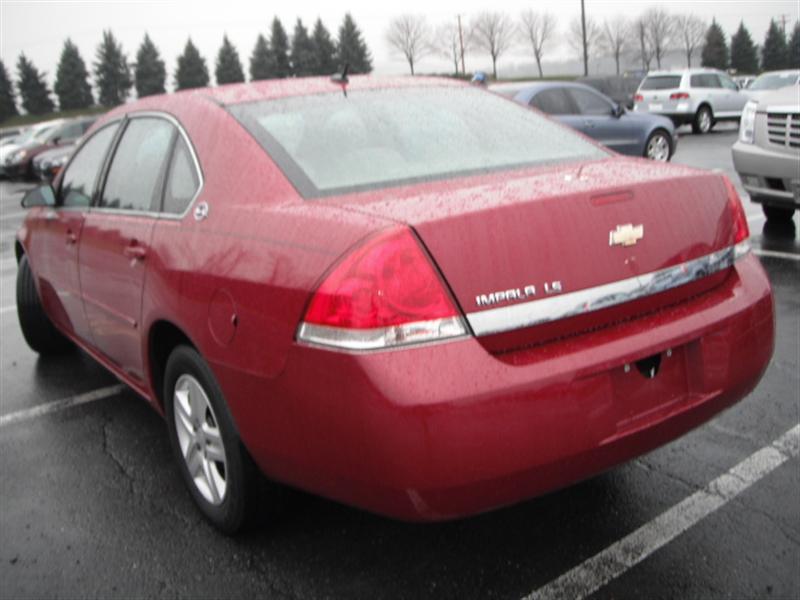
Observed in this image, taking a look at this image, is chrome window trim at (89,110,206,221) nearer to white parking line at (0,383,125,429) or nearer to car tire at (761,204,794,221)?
white parking line at (0,383,125,429)

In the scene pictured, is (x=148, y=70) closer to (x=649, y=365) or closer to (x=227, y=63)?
(x=227, y=63)

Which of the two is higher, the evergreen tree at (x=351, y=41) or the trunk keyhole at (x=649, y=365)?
the evergreen tree at (x=351, y=41)

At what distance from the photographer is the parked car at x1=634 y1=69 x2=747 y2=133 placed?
23.5 m

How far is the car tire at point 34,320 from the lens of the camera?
17.0 ft

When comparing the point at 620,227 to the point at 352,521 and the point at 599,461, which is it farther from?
the point at 352,521

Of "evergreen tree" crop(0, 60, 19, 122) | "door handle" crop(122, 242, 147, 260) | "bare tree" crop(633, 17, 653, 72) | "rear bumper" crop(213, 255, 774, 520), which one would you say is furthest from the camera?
"bare tree" crop(633, 17, 653, 72)

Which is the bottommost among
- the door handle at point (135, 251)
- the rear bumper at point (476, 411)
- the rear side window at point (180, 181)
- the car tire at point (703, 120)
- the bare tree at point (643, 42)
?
the car tire at point (703, 120)

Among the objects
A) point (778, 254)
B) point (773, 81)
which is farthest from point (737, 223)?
point (773, 81)

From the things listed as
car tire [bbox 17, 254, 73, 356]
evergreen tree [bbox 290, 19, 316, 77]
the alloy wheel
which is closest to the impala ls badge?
the alloy wheel

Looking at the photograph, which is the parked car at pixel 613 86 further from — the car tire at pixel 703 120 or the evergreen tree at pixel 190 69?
the evergreen tree at pixel 190 69

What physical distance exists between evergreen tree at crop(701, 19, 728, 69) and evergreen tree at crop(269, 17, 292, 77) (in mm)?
39652

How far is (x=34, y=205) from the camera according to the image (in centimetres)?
449

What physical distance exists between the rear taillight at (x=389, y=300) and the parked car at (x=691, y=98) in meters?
23.1

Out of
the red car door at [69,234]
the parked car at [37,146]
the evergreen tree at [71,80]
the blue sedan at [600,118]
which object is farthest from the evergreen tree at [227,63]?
the red car door at [69,234]
